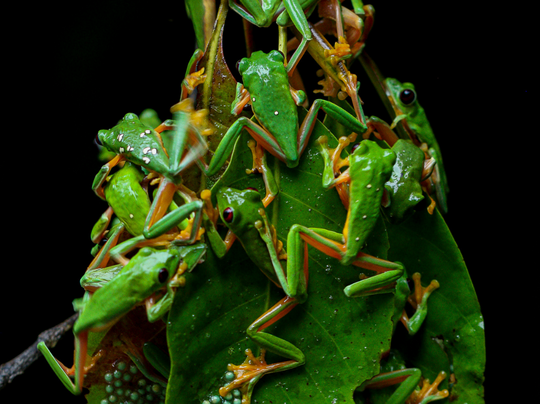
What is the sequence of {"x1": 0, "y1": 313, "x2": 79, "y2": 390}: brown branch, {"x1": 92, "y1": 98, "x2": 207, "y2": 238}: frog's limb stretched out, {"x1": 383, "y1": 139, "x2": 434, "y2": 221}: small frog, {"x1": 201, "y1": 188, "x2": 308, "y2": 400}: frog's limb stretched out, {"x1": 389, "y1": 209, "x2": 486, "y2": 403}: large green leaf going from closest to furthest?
{"x1": 201, "y1": 188, "x2": 308, "y2": 400}: frog's limb stretched out
{"x1": 92, "y1": 98, "x2": 207, "y2": 238}: frog's limb stretched out
{"x1": 383, "y1": 139, "x2": 434, "y2": 221}: small frog
{"x1": 389, "y1": 209, "x2": 486, "y2": 403}: large green leaf
{"x1": 0, "y1": 313, "x2": 79, "y2": 390}: brown branch

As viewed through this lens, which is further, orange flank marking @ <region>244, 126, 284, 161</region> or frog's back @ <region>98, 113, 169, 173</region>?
frog's back @ <region>98, 113, 169, 173</region>

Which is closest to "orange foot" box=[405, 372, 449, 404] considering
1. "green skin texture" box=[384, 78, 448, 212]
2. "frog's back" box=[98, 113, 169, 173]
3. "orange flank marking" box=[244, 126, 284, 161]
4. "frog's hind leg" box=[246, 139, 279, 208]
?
"green skin texture" box=[384, 78, 448, 212]

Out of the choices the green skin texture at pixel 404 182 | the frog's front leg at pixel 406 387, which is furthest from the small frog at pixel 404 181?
the frog's front leg at pixel 406 387

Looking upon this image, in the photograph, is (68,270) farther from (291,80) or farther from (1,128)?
(291,80)

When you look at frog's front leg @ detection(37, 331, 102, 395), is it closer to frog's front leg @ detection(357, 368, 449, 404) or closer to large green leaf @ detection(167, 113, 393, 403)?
large green leaf @ detection(167, 113, 393, 403)

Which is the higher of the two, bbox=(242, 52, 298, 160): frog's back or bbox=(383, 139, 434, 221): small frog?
bbox=(242, 52, 298, 160): frog's back

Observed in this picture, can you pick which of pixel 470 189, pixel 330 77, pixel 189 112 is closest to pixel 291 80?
pixel 330 77
